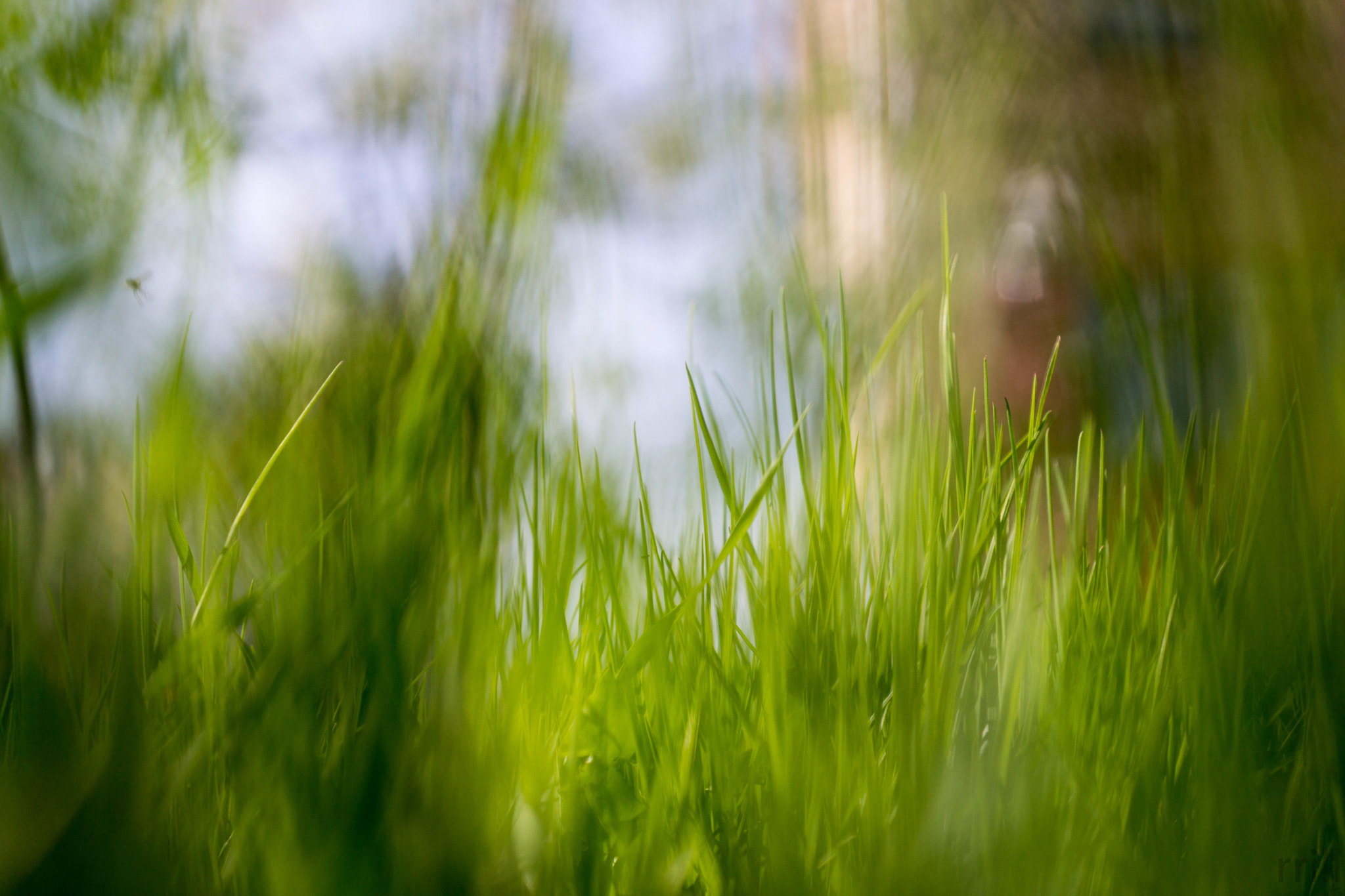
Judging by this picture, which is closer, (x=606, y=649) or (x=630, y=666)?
(x=630, y=666)

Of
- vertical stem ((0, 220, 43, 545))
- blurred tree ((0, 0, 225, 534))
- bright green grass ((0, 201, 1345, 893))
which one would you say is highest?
blurred tree ((0, 0, 225, 534))

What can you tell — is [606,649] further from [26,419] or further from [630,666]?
[26,419]

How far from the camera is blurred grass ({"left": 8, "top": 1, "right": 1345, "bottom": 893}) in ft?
0.49

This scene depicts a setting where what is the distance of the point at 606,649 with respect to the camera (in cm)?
36

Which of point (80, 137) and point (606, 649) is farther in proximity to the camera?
point (606, 649)

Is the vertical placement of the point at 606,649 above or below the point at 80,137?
below

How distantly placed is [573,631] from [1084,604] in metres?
0.26

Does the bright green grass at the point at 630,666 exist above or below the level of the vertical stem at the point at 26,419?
below

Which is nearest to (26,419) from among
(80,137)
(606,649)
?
(80,137)

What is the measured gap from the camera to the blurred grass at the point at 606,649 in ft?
0.49

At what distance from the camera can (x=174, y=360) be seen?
0.62 feet

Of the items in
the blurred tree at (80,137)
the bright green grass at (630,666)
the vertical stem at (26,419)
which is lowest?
the bright green grass at (630,666)

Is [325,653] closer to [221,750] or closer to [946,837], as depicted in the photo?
[221,750]

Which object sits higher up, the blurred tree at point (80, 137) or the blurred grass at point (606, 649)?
the blurred tree at point (80, 137)
